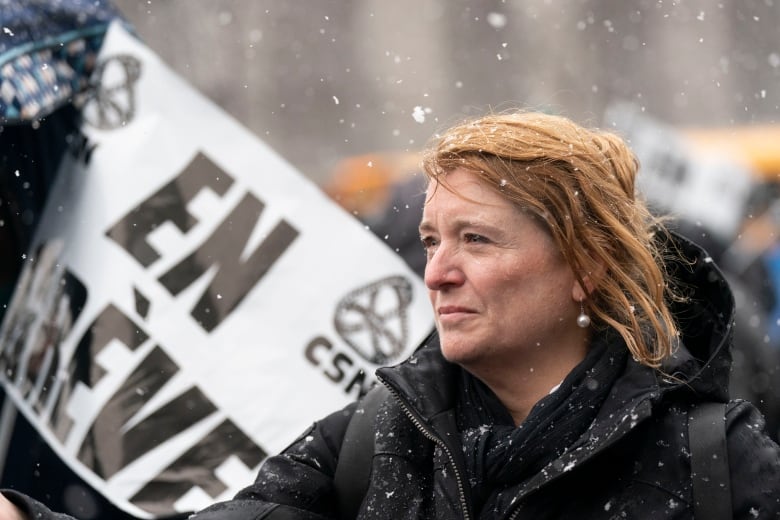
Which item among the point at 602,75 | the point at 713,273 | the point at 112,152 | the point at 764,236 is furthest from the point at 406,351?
the point at 764,236

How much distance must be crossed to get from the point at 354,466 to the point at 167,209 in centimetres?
139

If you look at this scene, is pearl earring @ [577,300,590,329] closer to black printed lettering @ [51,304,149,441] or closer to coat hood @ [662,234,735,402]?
coat hood @ [662,234,735,402]

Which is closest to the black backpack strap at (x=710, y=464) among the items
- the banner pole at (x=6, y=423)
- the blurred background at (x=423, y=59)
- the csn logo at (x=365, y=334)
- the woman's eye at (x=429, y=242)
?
the woman's eye at (x=429, y=242)

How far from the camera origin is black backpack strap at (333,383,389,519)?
2.15m

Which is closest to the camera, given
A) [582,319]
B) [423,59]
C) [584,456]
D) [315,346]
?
[584,456]

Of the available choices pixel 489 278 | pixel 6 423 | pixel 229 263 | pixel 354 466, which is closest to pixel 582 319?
pixel 489 278

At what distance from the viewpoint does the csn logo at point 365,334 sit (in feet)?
10.8

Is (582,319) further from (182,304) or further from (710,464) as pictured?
(182,304)

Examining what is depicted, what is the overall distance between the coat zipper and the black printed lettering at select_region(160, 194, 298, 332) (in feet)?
4.04

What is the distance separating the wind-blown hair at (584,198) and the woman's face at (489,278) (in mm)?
29

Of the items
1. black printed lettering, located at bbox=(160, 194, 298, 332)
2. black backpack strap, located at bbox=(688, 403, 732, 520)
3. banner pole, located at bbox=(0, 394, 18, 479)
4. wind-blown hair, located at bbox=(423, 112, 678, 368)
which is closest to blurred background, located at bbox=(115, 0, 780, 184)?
black printed lettering, located at bbox=(160, 194, 298, 332)

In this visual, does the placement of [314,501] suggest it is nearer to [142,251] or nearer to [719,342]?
[719,342]

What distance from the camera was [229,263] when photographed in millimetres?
3342

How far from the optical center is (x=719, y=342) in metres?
2.14
